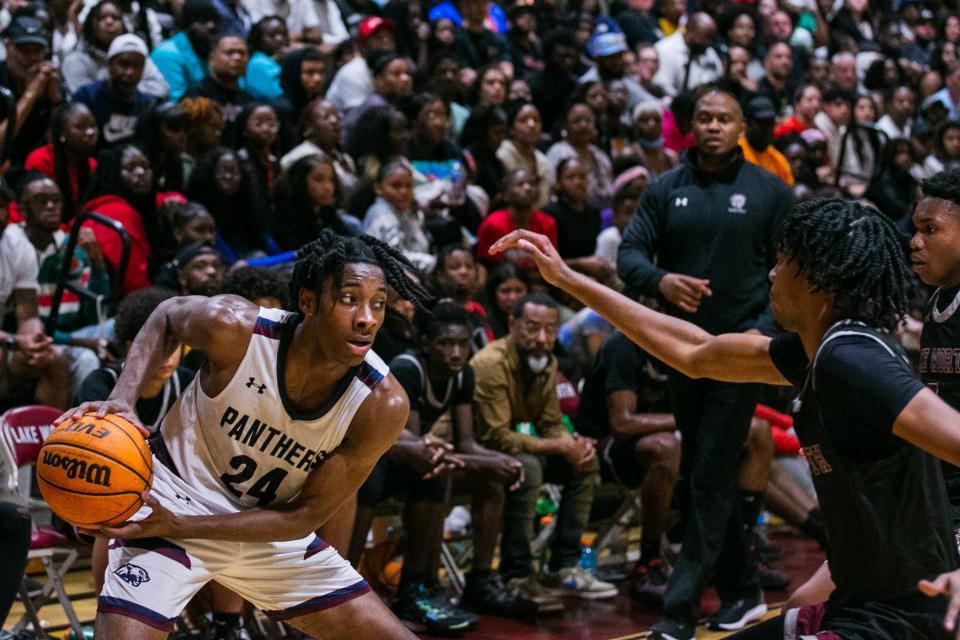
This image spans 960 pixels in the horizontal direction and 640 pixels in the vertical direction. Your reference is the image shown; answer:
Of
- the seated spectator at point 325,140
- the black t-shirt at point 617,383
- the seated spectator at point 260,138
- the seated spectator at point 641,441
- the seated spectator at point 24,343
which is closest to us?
the seated spectator at point 24,343

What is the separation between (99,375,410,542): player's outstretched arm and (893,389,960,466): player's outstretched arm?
1737 millimetres

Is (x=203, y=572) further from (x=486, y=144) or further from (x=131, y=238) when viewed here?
(x=486, y=144)

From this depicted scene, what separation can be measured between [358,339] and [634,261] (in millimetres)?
2182

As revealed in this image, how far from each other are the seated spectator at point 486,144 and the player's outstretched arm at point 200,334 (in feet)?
19.0

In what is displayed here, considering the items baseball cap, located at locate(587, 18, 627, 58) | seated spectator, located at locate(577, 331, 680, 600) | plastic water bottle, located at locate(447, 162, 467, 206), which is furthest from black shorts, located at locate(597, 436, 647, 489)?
baseball cap, located at locate(587, 18, 627, 58)

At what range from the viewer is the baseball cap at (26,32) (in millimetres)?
8188

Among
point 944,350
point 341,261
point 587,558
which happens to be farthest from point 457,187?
point 944,350

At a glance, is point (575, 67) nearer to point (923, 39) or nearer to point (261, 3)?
point (261, 3)

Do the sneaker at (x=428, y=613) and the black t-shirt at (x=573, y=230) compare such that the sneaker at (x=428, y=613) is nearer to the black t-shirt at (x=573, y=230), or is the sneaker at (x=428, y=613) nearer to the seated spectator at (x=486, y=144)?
the black t-shirt at (x=573, y=230)

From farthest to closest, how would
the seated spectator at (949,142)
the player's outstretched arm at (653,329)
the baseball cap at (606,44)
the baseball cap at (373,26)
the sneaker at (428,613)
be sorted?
the baseball cap at (606,44) → the seated spectator at (949,142) → the baseball cap at (373,26) → the sneaker at (428,613) → the player's outstretched arm at (653,329)

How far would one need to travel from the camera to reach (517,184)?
8.78 metres

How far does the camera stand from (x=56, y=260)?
7.17 m

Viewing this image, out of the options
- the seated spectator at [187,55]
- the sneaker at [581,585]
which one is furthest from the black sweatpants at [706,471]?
the seated spectator at [187,55]

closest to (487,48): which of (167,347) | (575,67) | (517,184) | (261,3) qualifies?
(575,67)
